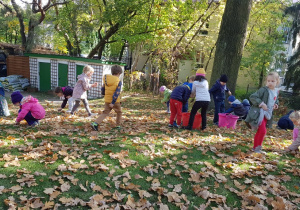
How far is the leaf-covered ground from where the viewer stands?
3344 mm

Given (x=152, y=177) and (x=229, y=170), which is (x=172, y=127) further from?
(x=152, y=177)

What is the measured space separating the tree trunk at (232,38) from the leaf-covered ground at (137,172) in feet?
14.8

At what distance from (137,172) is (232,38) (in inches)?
295

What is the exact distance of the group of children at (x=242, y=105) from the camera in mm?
5117

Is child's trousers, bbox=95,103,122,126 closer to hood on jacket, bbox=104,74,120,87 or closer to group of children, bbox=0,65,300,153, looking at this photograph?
group of children, bbox=0,65,300,153

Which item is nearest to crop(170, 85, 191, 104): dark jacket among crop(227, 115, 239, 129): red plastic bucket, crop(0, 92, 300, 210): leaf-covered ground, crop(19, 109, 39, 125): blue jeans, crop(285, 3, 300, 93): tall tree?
crop(0, 92, 300, 210): leaf-covered ground

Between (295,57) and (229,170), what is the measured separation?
1709cm

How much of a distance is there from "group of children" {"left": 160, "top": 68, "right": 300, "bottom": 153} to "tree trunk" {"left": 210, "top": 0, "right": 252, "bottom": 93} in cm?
187

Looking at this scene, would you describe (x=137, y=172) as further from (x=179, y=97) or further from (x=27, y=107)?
(x=27, y=107)

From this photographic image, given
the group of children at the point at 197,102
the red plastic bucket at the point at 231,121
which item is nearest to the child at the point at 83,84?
the group of children at the point at 197,102

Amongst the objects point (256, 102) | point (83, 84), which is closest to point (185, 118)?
point (256, 102)

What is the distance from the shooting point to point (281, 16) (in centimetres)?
1975

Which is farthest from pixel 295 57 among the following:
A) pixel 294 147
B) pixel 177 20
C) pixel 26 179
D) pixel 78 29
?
pixel 26 179

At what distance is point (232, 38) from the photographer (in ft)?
32.0
